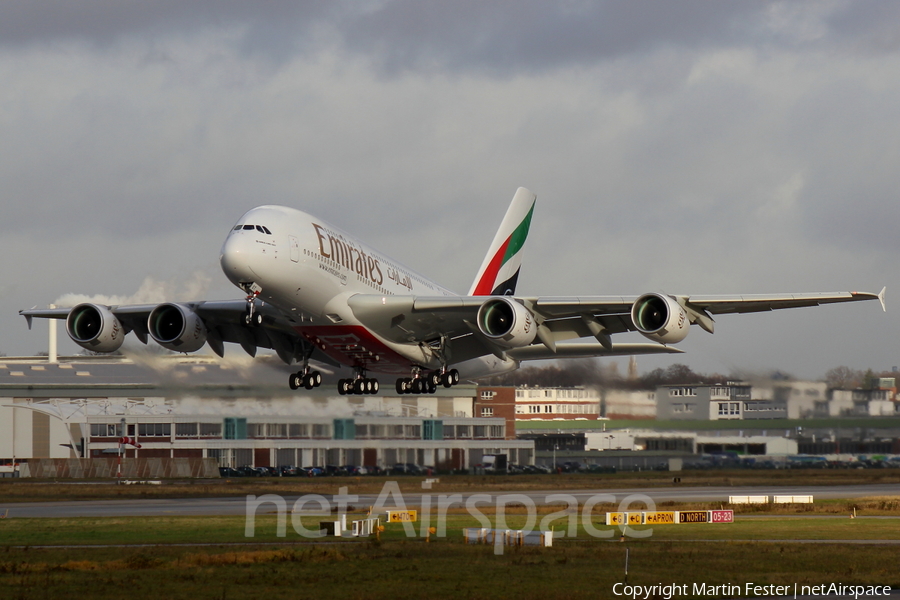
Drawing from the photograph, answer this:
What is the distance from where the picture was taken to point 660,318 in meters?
35.8

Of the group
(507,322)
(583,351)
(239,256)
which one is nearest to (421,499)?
(583,351)

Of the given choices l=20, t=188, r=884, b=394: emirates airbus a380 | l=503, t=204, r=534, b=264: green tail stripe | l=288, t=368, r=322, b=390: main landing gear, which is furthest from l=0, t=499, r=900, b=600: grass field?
l=503, t=204, r=534, b=264: green tail stripe

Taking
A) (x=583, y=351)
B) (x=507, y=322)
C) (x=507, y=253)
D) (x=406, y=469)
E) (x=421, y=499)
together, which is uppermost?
(x=507, y=253)

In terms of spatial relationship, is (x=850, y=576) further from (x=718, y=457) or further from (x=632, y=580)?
(x=718, y=457)

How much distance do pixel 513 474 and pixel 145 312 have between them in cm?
3903

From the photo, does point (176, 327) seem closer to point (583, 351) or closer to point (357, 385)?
point (357, 385)

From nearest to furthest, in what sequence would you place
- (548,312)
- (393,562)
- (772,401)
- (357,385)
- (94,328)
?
(393,562) < (548,312) < (94,328) < (357,385) < (772,401)

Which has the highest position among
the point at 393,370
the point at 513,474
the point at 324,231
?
the point at 324,231

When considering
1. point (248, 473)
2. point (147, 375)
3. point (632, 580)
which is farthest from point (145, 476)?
point (632, 580)

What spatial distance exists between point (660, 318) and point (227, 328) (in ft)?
54.1

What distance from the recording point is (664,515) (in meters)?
46.0

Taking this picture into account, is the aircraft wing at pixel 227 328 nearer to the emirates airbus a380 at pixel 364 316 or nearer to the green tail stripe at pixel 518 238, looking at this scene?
the emirates airbus a380 at pixel 364 316

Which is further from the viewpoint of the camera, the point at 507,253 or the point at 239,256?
the point at 507,253

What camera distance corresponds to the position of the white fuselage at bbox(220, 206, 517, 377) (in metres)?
32.8
